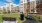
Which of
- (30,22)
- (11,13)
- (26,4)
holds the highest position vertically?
(26,4)

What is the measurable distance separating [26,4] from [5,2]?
26 cm

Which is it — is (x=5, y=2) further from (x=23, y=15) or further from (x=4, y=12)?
(x=23, y=15)

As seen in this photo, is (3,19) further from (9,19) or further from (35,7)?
(35,7)

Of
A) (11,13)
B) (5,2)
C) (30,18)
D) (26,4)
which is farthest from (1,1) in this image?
(30,18)

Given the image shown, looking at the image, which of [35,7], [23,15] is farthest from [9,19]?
[35,7]

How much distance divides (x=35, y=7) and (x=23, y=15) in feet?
0.58

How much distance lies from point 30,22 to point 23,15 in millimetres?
120

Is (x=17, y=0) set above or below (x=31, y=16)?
above

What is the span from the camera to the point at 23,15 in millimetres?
1207

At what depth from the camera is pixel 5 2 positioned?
1224 mm

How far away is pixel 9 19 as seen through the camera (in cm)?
122

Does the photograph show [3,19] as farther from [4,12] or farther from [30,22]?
[30,22]

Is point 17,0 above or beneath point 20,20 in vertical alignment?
above

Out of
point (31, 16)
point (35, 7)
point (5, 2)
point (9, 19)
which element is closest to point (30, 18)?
point (31, 16)
